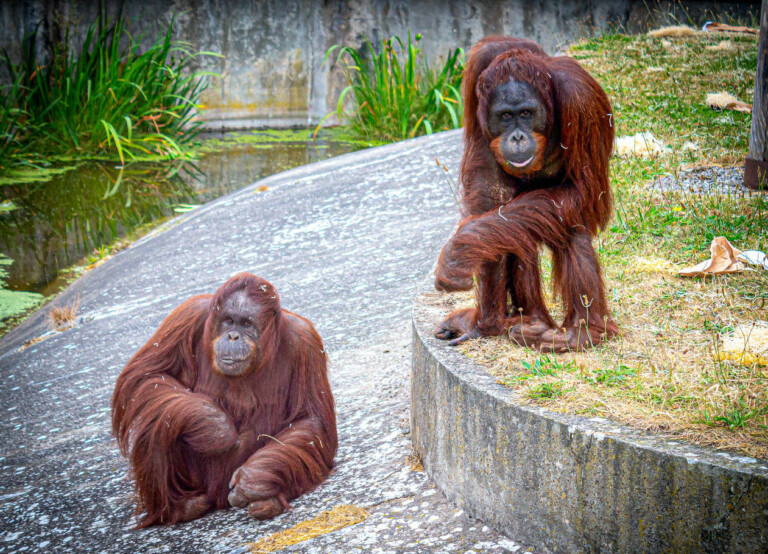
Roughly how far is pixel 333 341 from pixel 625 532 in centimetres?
228

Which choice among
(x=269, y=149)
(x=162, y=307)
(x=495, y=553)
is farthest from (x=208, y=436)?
(x=269, y=149)

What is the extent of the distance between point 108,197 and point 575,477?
657 cm

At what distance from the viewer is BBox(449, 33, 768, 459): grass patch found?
2219 millimetres

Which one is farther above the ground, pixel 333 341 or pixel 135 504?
pixel 333 341

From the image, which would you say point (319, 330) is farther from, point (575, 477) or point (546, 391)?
point (575, 477)

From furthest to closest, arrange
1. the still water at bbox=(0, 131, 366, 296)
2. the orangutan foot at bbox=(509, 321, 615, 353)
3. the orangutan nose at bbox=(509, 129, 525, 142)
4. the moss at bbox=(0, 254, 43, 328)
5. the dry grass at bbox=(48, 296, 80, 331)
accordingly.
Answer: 1. the still water at bbox=(0, 131, 366, 296)
2. the moss at bbox=(0, 254, 43, 328)
3. the dry grass at bbox=(48, 296, 80, 331)
4. the orangutan foot at bbox=(509, 321, 615, 353)
5. the orangutan nose at bbox=(509, 129, 525, 142)

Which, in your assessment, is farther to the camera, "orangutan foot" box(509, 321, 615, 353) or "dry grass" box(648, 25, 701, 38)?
"dry grass" box(648, 25, 701, 38)

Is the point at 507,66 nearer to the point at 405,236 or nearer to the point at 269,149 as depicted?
the point at 405,236

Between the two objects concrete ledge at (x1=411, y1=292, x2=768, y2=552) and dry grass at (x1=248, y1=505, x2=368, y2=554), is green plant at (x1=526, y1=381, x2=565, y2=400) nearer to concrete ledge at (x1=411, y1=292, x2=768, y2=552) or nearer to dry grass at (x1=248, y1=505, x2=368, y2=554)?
concrete ledge at (x1=411, y1=292, x2=768, y2=552)

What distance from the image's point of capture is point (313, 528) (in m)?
2.64

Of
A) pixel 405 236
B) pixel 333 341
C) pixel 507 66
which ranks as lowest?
pixel 333 341

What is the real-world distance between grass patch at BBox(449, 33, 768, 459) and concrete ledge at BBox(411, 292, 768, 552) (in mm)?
92

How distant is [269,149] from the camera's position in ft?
30.3

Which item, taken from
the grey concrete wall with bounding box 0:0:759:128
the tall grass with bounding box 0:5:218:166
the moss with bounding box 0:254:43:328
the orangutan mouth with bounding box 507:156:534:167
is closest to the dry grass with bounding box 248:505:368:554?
the orangutan mouth with bounding box 507:156:534:167
